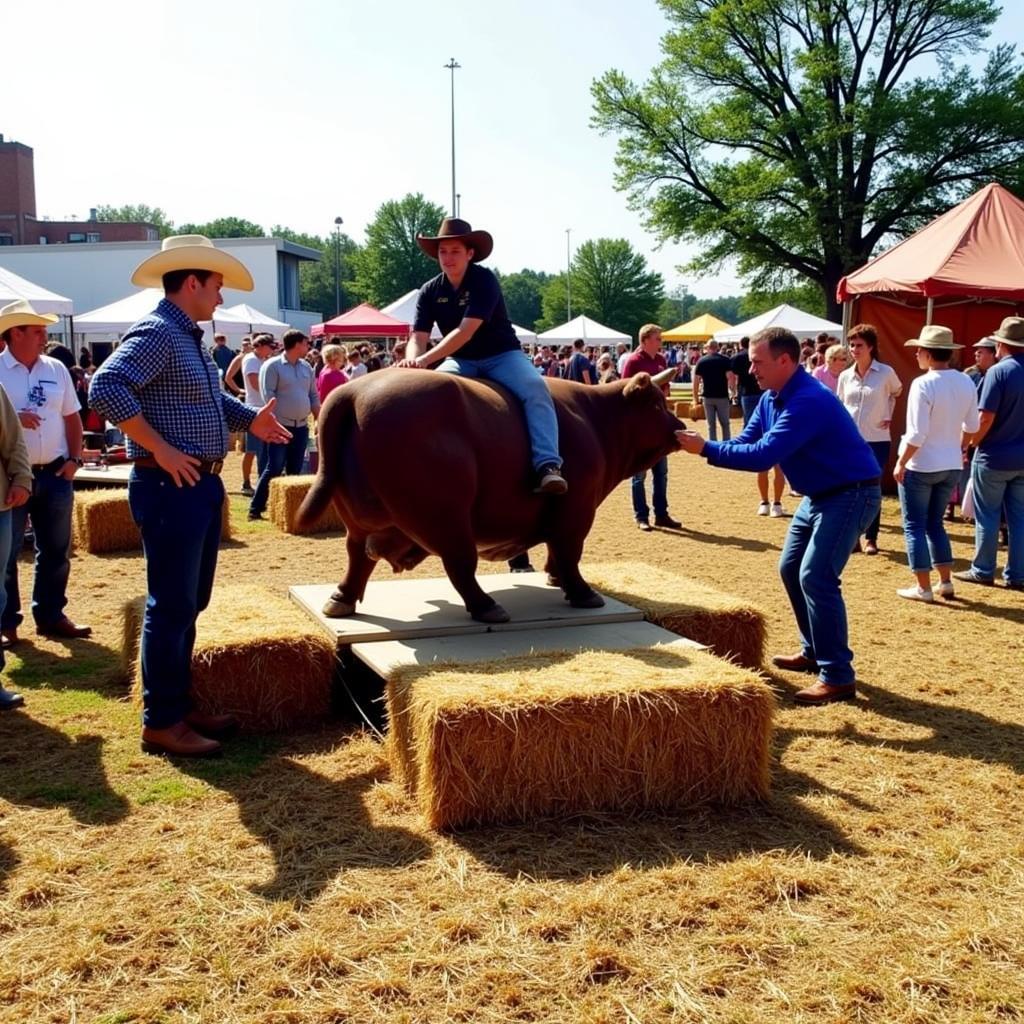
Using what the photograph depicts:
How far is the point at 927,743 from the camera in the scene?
522 centimetres

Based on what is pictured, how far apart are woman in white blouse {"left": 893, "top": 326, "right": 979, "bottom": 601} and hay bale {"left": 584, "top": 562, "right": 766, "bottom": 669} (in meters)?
2.73

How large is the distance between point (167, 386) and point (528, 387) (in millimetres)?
1927

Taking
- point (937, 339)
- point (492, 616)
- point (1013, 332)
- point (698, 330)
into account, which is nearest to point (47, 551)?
point (492, 616)

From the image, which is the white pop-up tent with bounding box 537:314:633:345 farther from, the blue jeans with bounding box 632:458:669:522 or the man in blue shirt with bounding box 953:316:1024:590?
the man in blue shirt with bounding box 953:316:1024:590

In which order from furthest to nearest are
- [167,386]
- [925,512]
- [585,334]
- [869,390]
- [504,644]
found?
[585,334] → [869,390] → [925,512] → [504,644] → [167,386]

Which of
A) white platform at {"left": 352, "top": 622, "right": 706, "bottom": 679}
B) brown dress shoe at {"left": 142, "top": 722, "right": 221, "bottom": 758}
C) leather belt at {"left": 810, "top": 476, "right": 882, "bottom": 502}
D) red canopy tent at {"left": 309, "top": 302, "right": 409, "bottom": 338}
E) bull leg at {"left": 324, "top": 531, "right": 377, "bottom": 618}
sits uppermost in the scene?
red canopy tent at {"left": 309, "top": 302, "right": 409, "bottom": 338}

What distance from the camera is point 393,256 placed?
263ft

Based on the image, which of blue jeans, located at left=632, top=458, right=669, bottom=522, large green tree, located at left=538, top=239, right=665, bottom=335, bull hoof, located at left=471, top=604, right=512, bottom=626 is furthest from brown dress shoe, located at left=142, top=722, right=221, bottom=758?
large green tree, located at left=538, top=239, right=665, bottom=335

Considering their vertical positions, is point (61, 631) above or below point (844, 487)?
below

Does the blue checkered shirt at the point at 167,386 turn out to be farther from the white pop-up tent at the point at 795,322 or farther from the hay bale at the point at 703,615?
the white pop-up tent at the point at 795,322

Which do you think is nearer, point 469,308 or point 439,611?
point 469,308

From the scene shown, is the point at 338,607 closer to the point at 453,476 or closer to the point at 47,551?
the point at 453,476

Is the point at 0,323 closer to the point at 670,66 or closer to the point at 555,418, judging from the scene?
the point at 555,418

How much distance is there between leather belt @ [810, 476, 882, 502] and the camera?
575 centimetres
